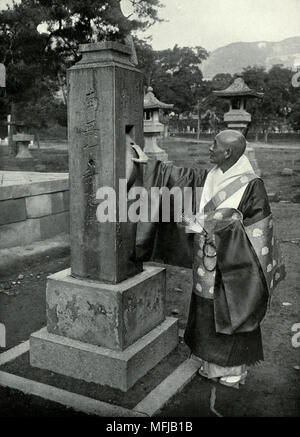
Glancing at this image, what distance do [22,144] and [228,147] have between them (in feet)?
66.7

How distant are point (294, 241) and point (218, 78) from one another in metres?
48.0

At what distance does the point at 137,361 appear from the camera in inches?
139

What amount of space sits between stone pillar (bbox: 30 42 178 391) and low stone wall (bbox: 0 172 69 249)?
3.43m

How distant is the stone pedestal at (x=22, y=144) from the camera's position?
21.7m

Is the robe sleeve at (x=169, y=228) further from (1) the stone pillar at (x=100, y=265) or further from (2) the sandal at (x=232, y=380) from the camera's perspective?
(2) the sandal at (x=232, y=380)

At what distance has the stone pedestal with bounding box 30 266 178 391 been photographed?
3465 millimetres

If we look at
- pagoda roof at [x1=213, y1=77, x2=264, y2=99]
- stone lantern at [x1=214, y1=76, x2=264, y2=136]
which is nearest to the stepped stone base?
stone lantern at [x1=214, y1=76, x2=264, y2=136]

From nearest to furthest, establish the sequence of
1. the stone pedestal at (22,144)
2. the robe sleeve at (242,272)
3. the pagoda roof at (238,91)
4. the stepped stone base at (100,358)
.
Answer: the robe sleeve at (242,272) < the stepped stone base at (100,358) < the pagoda roof at (238,91) < the stone pedestal at (22,144)

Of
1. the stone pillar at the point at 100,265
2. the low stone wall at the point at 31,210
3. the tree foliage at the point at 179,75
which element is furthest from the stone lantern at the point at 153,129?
the tree foliage at the point at 179,75

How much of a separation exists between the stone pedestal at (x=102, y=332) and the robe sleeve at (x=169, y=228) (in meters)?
0.29

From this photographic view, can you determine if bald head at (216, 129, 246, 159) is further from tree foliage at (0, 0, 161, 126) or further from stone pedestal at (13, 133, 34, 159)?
stone pedestal at (13, 133, 34, 159)

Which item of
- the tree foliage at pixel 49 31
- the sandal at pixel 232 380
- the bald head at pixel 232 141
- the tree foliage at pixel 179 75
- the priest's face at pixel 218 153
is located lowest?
the sandal at pixel 232 380
